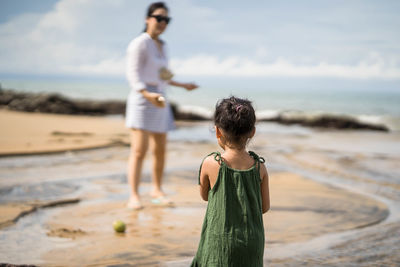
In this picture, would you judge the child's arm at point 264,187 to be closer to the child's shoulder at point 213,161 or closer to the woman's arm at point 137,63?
the child's shoulder at point 213,161

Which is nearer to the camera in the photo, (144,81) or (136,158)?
(144,81)

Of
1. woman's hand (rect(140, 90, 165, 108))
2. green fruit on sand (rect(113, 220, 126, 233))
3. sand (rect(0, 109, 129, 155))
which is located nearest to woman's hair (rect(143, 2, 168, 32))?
woman's hand (rect(140, 90, 165, 108))

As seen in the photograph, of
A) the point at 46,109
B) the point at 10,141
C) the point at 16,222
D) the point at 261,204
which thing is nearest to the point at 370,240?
the point at 261,204

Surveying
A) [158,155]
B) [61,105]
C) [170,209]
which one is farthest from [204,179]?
[61,105]

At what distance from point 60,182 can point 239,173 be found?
13.5ft

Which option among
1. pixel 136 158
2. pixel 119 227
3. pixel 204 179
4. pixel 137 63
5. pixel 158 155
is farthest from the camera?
pixel 158 155

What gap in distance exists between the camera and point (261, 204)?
2.32m

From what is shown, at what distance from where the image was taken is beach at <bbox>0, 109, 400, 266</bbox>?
129 inches

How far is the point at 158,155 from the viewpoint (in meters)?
4.92

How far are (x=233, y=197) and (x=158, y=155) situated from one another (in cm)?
276

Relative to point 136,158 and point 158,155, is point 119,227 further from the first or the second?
point 158,155

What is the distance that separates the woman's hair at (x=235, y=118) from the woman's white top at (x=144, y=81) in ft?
7.73

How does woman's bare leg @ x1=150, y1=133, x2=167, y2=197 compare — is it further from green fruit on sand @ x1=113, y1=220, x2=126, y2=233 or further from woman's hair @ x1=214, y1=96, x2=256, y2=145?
Result: woman's hair @ x1=214, y1=96, x2=256, y2=145

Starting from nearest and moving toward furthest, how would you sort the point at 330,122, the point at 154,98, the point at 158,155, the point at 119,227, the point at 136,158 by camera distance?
1. the point at 119,227
2. the point at 154,98
3. the point at 136,158
4. the point at 158,155
5. the point at 330,122
